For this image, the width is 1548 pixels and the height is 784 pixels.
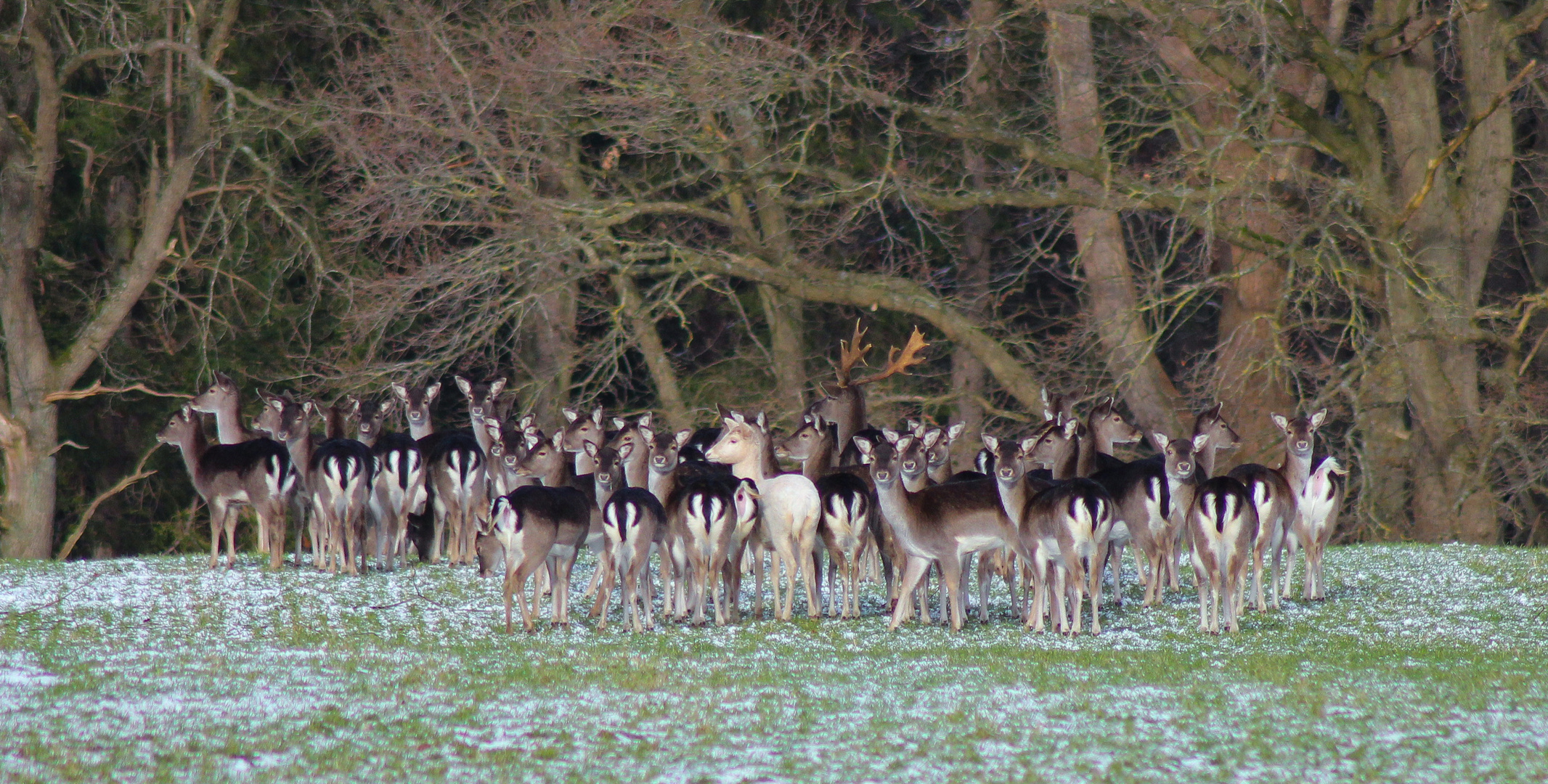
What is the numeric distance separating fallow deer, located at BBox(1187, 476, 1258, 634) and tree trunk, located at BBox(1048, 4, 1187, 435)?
837cm

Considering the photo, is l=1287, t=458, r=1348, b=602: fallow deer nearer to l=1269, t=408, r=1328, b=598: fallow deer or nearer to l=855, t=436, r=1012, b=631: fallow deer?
l=1269, t=408, r=1328, b=598: fallow deer

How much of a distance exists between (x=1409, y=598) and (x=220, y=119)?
16.1 metres

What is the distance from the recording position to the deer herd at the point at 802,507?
38.2 feet

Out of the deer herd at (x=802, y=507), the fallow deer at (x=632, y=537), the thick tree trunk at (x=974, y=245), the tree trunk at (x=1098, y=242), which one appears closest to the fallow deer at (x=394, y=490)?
the deer herd at (x=802, y=507)

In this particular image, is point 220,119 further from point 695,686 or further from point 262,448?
point 695,686

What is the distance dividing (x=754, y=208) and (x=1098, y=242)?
5.29 meters

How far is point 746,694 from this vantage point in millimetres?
8812

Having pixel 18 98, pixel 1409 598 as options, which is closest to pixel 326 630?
pixel 1409 598

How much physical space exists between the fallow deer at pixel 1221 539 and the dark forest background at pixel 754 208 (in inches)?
280

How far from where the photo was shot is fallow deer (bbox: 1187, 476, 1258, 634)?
11625mm

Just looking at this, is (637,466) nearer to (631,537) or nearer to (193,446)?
(631,537)

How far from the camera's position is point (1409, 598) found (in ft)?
43.1

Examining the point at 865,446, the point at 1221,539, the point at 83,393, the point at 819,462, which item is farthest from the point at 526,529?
the point at 83,393

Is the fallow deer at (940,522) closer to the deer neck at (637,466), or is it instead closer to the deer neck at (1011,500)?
Answer: the deer neck at (1011,500)
